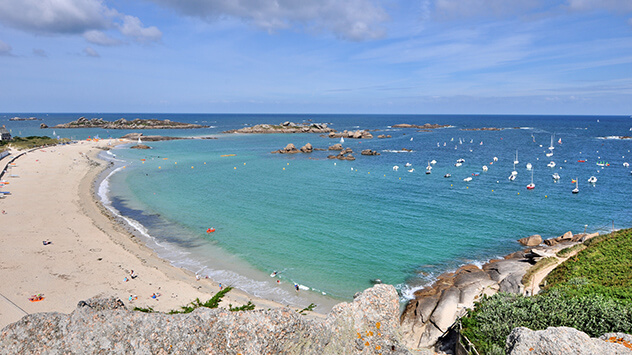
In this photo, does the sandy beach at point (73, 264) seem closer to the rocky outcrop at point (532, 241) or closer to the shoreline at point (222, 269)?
the shoreline at point (222, 269)

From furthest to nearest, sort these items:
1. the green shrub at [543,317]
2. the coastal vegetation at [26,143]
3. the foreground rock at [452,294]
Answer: the coastal vegetation at [26,143], the foreground rock at [452,294], the green shrub at [543,317]

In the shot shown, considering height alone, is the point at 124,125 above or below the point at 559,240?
above

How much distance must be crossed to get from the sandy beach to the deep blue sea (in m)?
2.27

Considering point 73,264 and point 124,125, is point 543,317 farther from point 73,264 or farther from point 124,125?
point 124,125

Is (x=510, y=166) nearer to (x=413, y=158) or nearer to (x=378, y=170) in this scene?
(x=413, y=158)

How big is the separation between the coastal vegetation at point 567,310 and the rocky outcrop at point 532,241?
38.8 feet

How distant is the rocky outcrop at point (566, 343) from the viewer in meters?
8.05

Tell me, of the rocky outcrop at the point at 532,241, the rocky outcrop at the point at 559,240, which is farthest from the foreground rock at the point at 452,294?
the rocky outcrop at the point at 559,240

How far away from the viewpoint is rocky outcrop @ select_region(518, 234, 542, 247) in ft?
99.5

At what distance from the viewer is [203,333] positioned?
7273 millimetres

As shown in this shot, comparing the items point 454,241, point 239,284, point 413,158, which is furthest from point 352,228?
point 413,158

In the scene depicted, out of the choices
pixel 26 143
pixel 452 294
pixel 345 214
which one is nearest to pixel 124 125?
pixel 26 143

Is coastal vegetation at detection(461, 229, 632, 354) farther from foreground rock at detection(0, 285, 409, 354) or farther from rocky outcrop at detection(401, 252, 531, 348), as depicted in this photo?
foreground rock at detection(0, 285, 409, 354)

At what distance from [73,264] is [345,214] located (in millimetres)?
26088
